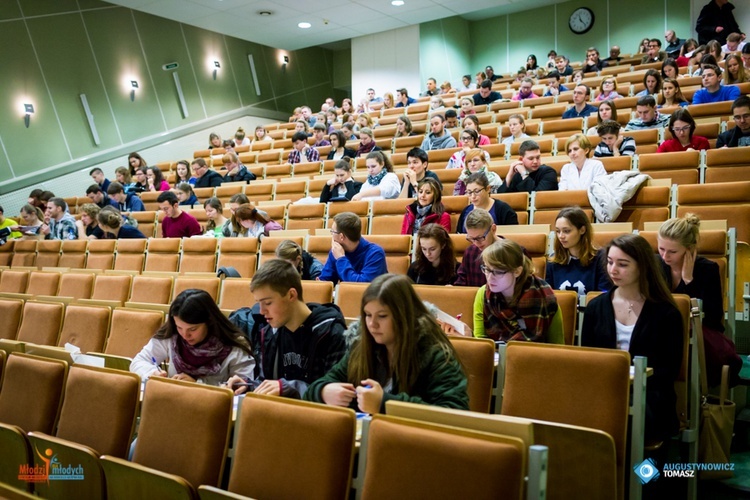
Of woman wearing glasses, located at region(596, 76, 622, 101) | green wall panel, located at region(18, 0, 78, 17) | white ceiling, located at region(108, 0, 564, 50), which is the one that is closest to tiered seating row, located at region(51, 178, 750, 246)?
woman wearing glasses, located at region(596, 76, 622, 101)

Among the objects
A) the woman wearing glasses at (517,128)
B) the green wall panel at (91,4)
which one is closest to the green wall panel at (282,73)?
the green wall panel at (91,4)

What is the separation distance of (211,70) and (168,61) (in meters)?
1.10

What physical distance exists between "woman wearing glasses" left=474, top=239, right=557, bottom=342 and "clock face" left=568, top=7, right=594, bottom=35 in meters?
11.1

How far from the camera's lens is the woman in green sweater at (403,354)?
1503 mm

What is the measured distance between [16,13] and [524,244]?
8818 millimetres

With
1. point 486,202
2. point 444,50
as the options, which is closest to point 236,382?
point 486,202

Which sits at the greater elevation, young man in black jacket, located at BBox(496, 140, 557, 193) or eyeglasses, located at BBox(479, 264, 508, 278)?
young man in black jacket, located at BBox(496, 140, 557, 193)

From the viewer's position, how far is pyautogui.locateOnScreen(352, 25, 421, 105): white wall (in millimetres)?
11578

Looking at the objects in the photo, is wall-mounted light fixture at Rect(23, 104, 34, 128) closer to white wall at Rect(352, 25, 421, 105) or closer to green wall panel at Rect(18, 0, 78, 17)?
green wall panel at Rect(18, 0, 78, 17)

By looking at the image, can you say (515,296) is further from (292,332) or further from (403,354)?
(292,332)

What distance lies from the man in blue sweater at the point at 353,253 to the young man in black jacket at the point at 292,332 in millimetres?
1174

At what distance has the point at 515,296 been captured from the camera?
2037mm

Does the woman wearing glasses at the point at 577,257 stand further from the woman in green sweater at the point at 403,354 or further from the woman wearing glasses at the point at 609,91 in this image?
the woman wearing glasses at the point at 609,91

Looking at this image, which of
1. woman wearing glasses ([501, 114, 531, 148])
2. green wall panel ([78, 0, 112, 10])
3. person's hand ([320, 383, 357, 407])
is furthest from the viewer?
green wall panel ([78, 0, 112, 10])
